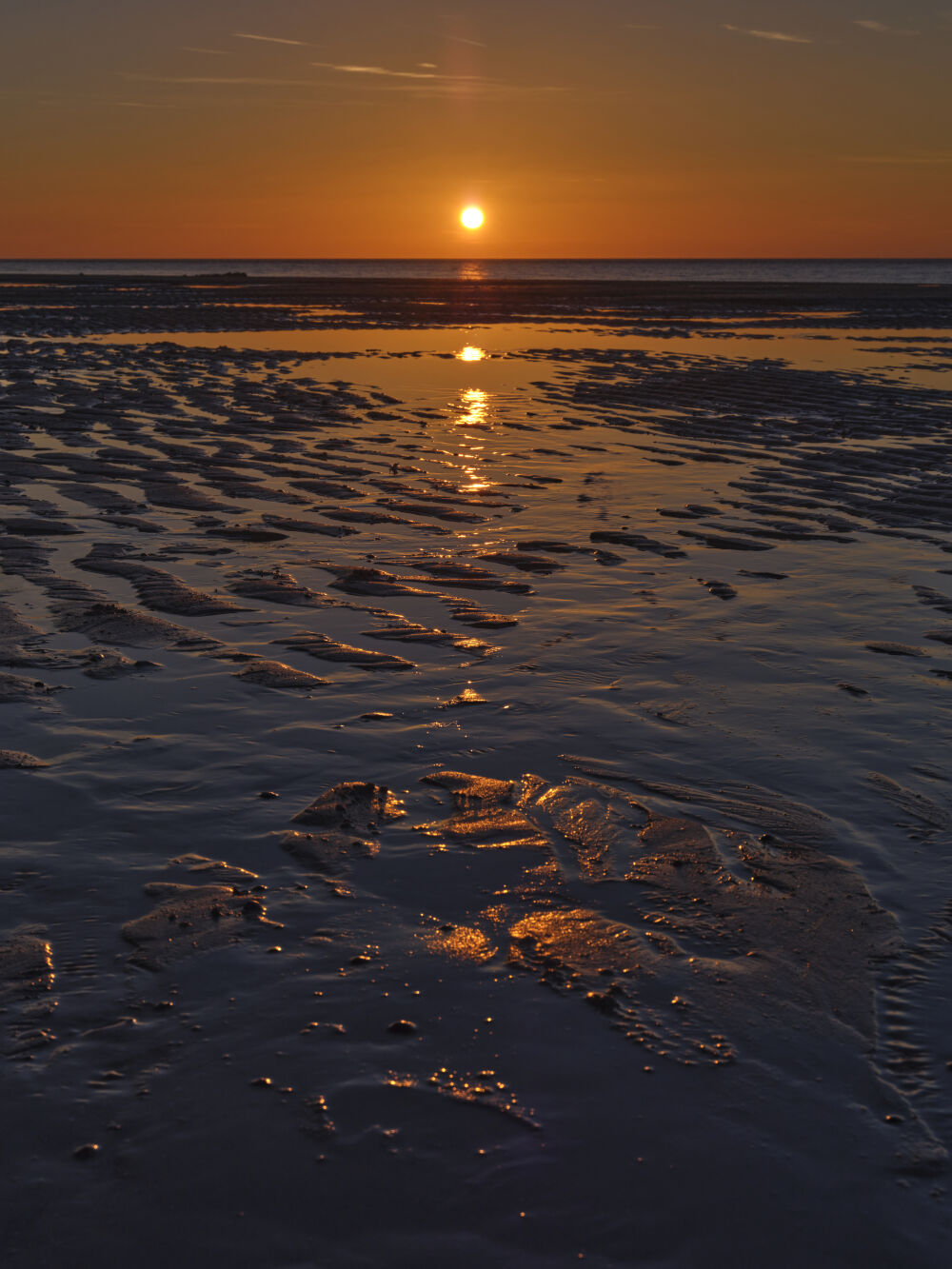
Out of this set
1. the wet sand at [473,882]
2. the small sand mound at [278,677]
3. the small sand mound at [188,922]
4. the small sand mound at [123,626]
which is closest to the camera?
the wet sand at [473,882]

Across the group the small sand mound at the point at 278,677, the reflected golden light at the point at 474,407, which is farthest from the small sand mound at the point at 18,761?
the reflected golden light at the point at 474,407

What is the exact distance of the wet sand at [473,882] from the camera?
9.09ft

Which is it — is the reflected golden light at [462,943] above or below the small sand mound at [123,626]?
below

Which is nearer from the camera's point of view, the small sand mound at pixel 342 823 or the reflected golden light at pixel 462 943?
the reflected golden light at pixel 462 943

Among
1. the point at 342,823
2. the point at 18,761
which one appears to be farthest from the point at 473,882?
the point at 18,761

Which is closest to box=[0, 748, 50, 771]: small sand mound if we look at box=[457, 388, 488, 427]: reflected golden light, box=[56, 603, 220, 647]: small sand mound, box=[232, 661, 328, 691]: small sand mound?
box=[232, 661, 328, 691]: small sand mound

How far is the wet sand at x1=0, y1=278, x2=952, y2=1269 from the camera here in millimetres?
2770

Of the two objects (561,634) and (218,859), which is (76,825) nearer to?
(218,859)

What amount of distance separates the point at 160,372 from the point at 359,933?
21.7 m

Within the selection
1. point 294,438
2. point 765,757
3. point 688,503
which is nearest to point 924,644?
point 765,757

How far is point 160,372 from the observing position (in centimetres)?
2341

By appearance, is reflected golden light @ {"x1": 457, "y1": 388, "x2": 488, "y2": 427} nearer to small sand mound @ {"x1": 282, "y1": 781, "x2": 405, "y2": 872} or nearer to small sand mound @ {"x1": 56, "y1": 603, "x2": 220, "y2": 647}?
small sand mound @ {"x1": 56, "y1": 603, "x2": 220, "y2": 647}

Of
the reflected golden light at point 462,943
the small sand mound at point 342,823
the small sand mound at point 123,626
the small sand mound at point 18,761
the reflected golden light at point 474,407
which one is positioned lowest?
the reflected golden light at point 462,943

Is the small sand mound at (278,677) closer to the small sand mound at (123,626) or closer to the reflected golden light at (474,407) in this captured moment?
the small sand mound at (123,626)
